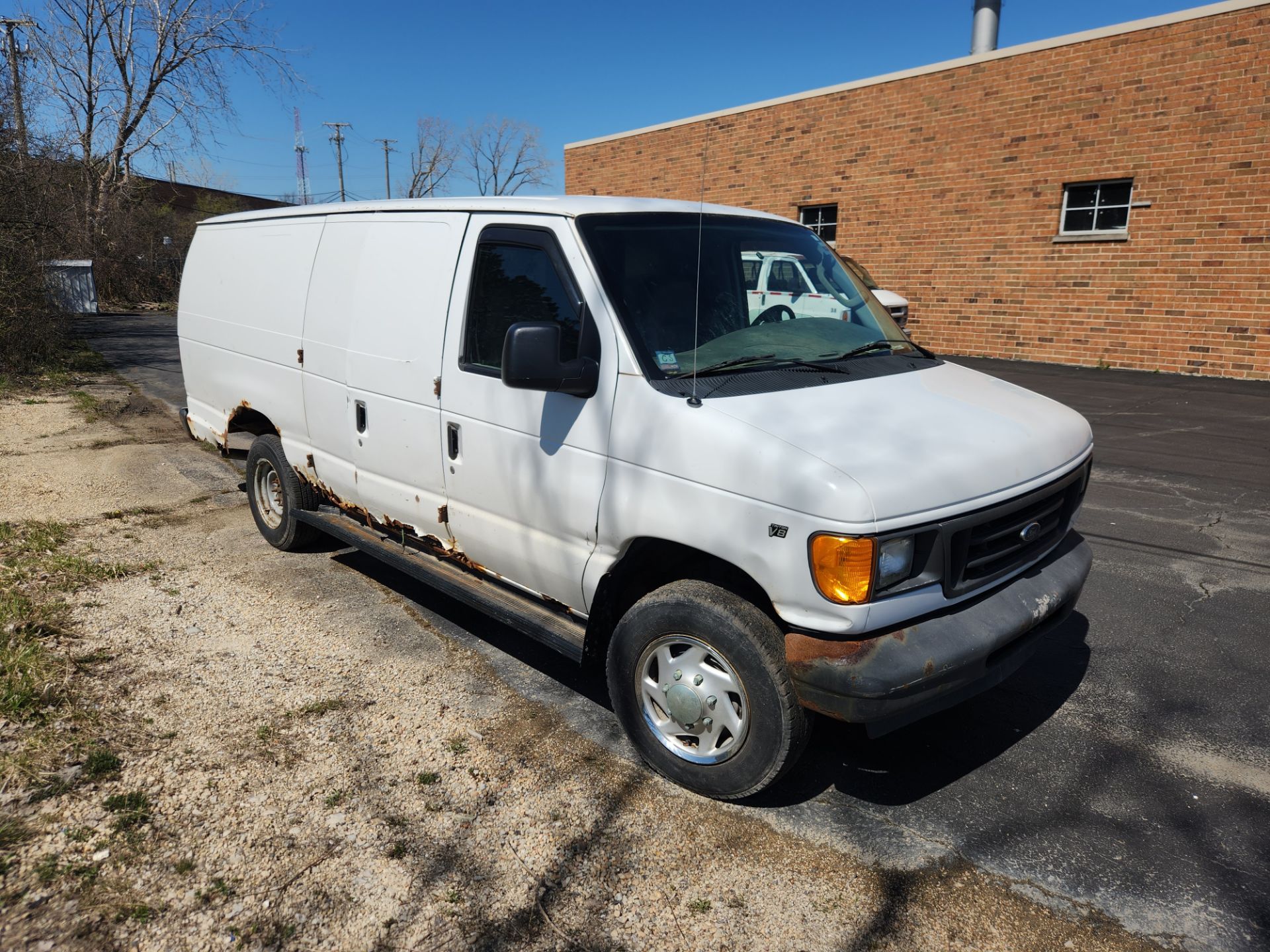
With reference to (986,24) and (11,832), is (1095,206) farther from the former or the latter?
(11,832)

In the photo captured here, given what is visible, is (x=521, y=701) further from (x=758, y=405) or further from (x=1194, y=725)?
(x=1194, y=725)

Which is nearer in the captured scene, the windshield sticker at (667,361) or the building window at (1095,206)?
the windshield sticker at (667,361)

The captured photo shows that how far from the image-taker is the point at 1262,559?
5723 millimetres

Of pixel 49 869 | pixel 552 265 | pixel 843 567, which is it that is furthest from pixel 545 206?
pixel 49 869

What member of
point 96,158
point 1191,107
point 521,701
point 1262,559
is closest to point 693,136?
point 1191,107

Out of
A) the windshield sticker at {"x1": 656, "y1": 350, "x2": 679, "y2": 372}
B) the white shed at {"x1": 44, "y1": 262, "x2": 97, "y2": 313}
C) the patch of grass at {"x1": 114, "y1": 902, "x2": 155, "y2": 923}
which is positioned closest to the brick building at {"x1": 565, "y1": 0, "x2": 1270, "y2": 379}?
the windshield sticker at {"x1": 656, "y1": 350, "x2": 679, "y2": 372}

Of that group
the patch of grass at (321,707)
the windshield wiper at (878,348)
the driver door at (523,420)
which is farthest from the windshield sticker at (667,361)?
the patch of grass at (321,707)

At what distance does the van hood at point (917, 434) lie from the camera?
2.69 metres

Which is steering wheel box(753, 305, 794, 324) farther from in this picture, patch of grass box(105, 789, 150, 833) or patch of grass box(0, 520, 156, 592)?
patch of grass box(0, 520, 156, 592)

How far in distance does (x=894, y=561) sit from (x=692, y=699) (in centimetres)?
90

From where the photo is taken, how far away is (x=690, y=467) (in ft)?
9.56

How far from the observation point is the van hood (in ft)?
8.81

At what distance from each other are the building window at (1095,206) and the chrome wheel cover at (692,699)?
46.9 ft

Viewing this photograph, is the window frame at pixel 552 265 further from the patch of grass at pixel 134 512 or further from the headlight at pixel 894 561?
the patch of grass at pixel 134 512
